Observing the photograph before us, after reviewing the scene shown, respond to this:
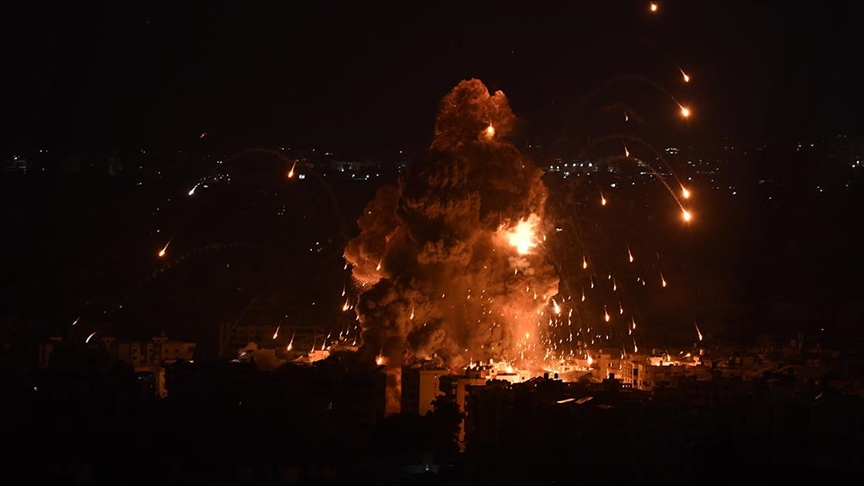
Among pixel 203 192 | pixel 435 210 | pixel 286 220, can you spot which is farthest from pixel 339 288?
pixel 435 210

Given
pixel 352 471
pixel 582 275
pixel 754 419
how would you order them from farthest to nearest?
pixel 582 275
pixel 754 419
pixel 352 471

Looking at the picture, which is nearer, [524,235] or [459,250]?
[459,250]

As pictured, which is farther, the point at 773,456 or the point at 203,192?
the point at 203,192

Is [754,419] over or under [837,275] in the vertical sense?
under

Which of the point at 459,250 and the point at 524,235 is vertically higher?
the point at 524,235

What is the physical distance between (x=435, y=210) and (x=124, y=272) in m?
22.5

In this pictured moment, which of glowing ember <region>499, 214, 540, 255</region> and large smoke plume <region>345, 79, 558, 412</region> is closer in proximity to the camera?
large smoke plume <region>345, 79, 558, 412</region>

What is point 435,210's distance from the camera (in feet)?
96.7

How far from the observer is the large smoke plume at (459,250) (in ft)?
97.2

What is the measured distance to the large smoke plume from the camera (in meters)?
29.6

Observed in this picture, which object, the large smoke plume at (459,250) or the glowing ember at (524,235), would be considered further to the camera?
the glowing ember at (524,235)

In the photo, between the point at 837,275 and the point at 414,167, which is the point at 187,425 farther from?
the point at 837,275

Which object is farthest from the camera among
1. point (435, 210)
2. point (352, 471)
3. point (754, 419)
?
point (435, 210)

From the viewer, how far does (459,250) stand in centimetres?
2966
